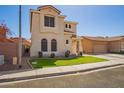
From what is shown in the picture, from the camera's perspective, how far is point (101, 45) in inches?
1192

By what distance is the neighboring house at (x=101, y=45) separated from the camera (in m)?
29.0

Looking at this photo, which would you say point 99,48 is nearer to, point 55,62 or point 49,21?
point 49,21

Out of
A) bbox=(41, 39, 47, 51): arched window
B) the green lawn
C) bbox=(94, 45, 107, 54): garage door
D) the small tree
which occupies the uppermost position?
the small tree

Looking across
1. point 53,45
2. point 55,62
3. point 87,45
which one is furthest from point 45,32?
point 87,45

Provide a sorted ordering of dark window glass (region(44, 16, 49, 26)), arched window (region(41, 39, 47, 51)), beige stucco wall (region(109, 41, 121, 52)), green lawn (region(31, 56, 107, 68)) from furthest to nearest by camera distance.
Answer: beige stucco wall (region(109, 41, 121, 52)) < dark window glass (region(44, 16, 49, 26)) < arched window (region(41, 39, 47, 51)) < green lawn (region(31, 56, 107, 68))

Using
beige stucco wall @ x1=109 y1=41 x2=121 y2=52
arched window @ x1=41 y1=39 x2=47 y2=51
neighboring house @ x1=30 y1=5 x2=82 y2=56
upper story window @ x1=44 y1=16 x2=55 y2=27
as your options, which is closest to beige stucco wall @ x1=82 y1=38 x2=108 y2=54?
beige stucco wall @ x1=109 y1=41 x2=121 y2=52

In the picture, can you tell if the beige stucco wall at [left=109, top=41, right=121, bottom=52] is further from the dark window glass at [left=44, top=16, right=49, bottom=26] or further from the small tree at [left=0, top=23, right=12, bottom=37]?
the small tree at [left=0, top=23, right=12, bottom=37]

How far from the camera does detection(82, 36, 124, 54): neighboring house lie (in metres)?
29.0

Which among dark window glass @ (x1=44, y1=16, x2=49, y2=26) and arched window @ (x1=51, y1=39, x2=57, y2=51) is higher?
dark window glass @ (x1=44, y1=16, x2=49, y2=26)

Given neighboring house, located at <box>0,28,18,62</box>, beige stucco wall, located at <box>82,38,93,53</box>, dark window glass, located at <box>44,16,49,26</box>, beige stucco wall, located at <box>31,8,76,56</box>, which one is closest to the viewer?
neighboring house, located at <box>0,28,18,62</box>

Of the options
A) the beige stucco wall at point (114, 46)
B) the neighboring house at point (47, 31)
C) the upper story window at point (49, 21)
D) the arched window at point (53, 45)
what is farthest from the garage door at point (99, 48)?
the upper story window at point (49, 21)

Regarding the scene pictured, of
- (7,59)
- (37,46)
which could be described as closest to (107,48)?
(37,46)

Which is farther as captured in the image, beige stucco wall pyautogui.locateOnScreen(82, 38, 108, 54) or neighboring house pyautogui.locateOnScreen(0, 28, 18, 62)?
beige stucco wall pyautogui.locateOnScreen(82, 38, 108, 54)

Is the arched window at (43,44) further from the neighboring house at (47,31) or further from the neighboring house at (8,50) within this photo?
the neighboring house at (8,50)
